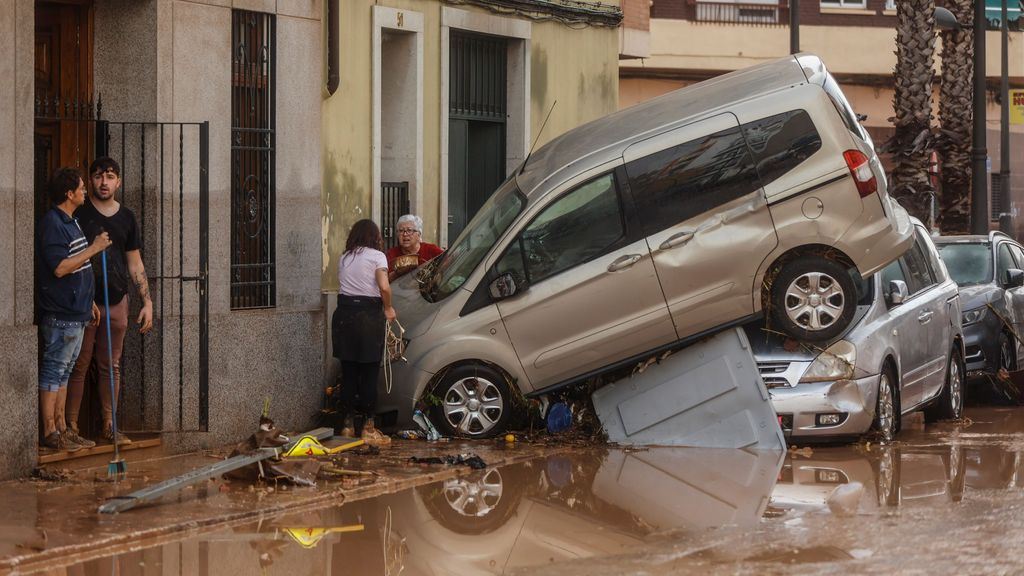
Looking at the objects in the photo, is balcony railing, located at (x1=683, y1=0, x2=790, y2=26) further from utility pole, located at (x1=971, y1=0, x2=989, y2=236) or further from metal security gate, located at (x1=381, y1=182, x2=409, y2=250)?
metal security gate, located at (x1=381, y1=182, x2=409, y2=250)

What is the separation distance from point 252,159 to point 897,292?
5.22 meters

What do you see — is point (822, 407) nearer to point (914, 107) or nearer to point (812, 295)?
point (812, 295)

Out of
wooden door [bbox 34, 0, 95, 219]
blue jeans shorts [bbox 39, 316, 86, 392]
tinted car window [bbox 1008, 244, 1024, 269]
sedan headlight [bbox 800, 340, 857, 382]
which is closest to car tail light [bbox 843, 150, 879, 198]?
sedan headlight [bbox 800, 340, 857, 382]

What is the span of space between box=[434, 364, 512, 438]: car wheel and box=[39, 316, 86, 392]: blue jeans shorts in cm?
Result: 317

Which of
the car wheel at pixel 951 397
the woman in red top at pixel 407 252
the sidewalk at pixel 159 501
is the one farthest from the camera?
the car wheel at pixel 951 397

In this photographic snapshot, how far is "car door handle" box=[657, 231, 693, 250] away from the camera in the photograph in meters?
12.9

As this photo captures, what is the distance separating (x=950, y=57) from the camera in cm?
2967

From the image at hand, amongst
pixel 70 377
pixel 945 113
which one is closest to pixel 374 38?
pixel 70 377

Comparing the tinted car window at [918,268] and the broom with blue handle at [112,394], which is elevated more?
the tinted car window at [918,268]

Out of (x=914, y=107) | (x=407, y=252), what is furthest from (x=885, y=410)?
(x=914, y=107)

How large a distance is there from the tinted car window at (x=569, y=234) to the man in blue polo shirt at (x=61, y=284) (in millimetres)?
3368

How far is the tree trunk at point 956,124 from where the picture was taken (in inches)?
1028

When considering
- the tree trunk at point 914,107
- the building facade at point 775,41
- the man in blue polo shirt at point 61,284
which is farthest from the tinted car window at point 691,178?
the building facade at point 775,41

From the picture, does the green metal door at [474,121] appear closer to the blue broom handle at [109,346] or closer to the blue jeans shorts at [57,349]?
the blue broom handle at [109,346]
